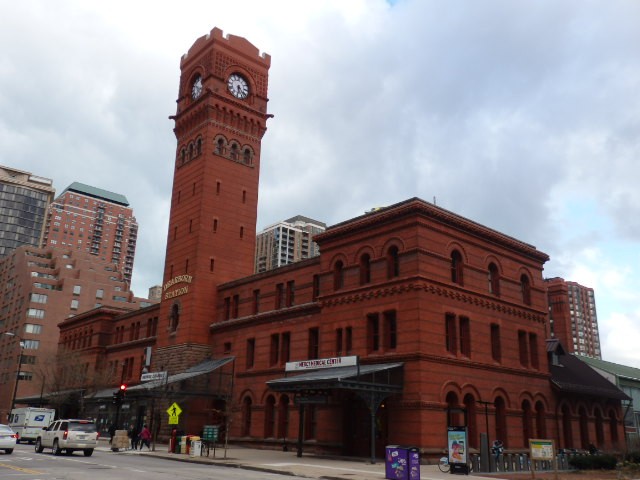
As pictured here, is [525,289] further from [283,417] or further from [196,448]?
[196,448]

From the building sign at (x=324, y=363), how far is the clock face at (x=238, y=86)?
29.9 m

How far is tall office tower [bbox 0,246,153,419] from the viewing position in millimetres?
96938

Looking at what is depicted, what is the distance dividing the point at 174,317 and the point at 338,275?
19932 mm

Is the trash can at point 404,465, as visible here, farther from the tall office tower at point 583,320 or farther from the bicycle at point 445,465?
the tall office tower at point 583,320

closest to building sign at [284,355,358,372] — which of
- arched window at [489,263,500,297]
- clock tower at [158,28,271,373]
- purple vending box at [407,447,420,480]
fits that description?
purple vending box at [407,447,420,480]

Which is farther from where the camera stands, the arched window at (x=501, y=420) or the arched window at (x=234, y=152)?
the arched window at (x=234, y=152)

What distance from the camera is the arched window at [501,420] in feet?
116

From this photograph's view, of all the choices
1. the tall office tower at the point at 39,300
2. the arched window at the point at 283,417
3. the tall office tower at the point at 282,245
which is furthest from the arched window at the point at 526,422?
the tall office tower at the point at 282,245

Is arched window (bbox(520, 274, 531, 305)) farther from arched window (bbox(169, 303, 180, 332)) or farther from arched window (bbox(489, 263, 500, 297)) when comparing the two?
arched window (bbox(169, 303, 180, 332))

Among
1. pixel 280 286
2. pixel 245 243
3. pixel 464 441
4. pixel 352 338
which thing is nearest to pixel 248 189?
pixel 245 243

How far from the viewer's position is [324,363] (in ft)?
115

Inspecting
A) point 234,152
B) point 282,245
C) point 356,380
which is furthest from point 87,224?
point 356,380

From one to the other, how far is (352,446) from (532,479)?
44.9 ft

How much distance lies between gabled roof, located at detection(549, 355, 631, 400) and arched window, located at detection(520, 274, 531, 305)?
563 centimetres
